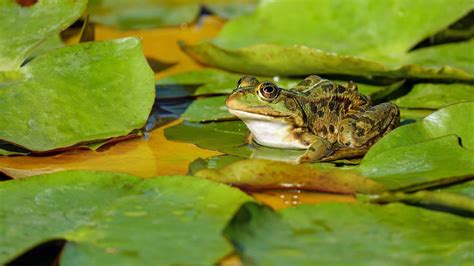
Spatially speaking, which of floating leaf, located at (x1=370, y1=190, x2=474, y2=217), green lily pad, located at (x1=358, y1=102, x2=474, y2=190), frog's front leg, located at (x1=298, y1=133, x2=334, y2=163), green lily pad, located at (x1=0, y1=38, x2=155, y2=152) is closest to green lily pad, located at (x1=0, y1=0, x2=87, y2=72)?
green lily pad, located at (x1=0, y1=38, x2=155, y2=152)

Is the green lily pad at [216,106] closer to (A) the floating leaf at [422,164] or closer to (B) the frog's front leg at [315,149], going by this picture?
(B) the frog's front leg at [315,149]

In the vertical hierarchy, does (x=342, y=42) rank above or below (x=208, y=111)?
above

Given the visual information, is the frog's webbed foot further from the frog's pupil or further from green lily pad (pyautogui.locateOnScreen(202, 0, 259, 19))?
green lily pad (pyautogui.locateOnScreen(202, 0, 259, 19))

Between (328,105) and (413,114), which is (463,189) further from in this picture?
Result: (413,114)

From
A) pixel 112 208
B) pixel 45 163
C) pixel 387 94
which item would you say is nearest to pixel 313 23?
pixel 387 94

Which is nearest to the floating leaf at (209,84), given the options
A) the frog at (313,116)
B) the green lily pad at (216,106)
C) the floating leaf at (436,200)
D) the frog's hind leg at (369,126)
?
the green lily pad at (216,106)

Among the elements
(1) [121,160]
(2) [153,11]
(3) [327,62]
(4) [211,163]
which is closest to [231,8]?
(2) [153,11]
